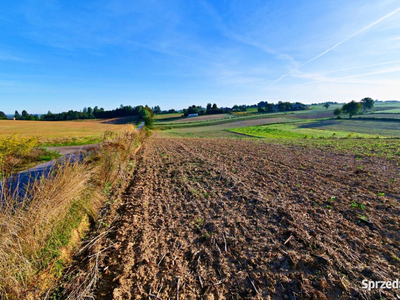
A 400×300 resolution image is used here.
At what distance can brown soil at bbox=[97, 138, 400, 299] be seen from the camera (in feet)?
10.7

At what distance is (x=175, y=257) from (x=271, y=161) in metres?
9.70

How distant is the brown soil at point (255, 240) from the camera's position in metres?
3.26

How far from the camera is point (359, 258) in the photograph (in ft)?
12.1

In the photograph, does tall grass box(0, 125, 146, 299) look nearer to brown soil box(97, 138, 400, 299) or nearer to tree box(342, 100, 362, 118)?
brown soil box(97, 138, 400, 299)

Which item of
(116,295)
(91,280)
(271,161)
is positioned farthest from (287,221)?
(271,161)

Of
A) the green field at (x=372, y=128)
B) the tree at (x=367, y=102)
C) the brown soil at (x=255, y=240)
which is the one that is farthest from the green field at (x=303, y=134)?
the tree at (x=367, y=102)

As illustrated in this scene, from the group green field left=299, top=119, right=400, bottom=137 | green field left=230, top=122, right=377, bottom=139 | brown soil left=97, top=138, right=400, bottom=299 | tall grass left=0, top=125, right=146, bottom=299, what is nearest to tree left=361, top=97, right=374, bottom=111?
green field left=299, top=119, right=400, bottom=137

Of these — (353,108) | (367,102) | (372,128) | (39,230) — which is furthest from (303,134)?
(367,102)

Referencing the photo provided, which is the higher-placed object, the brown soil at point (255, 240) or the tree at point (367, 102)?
the tree at point (367, 102)

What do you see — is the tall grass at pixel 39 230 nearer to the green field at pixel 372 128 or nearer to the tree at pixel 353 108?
the green field at pixel 372 128

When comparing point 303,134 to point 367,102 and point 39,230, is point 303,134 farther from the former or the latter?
point 367,102

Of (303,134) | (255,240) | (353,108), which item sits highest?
(353,108)

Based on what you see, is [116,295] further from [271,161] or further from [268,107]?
[268,107]

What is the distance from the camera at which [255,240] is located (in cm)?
436
